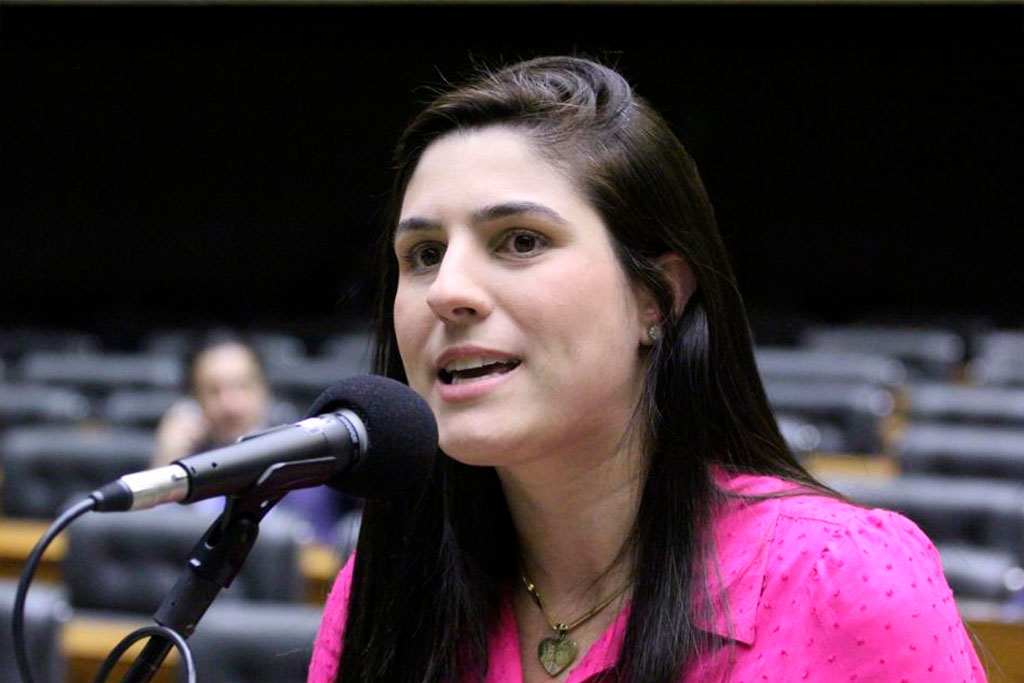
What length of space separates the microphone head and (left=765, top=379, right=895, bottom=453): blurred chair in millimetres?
4354

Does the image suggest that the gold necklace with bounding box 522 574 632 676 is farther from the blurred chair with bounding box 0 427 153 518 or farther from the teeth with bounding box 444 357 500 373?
the blurred chair with bounding box 0 427 153 518

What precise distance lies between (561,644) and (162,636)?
471 mm

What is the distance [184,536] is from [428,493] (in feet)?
6.76

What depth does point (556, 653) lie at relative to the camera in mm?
1422

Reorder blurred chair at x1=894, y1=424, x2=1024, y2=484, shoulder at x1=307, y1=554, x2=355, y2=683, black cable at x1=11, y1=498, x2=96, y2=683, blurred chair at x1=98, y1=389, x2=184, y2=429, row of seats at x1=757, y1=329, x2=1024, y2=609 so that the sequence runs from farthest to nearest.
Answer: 1. blurred chair at x1=98, y1=389, x2=184, y2=429
2. blurred chair at x1=894, y1=424, x2=1024, y2=484
3. row of seats at x1=757, y1=329, x2=1024, y2=609
4. shoulder at x1=307, y1=554, x2=355, y2=683
5. black cable at x1=11, y1=498, x2=96, y2=683

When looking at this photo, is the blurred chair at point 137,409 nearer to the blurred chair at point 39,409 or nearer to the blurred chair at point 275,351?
the blurred chair at point 39,409

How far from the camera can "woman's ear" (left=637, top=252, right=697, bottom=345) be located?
1.41 meters

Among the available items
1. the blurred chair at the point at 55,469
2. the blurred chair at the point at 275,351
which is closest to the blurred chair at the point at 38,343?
the blurred chair at the point at 275,351

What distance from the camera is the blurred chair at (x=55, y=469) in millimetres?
4695

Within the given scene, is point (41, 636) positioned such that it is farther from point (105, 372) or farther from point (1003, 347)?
point (1003, 347)

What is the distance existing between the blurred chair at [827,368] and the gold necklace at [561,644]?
4799 millimetres

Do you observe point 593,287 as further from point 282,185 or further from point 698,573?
point 282,185

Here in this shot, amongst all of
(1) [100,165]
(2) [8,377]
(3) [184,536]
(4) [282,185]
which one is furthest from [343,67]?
(3) [184,536]

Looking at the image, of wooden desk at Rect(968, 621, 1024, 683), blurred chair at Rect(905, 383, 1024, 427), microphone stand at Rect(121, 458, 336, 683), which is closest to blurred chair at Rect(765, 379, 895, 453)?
blurred chair at Rect(905, 383, 1024, 427)
